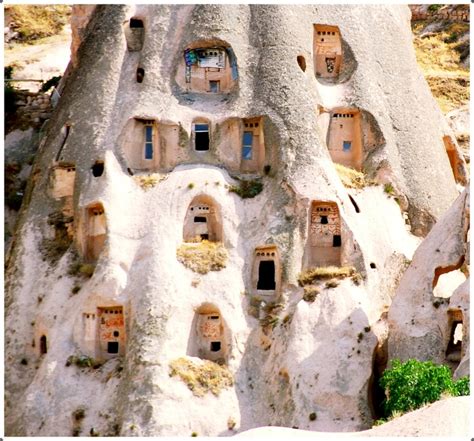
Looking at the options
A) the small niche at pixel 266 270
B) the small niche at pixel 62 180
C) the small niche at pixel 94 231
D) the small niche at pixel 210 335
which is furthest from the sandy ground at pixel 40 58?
the small niche at pixel 210 335

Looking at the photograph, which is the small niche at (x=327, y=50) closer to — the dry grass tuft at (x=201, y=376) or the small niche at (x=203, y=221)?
the small niche at (x=203, y=221)

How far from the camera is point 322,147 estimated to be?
163ft

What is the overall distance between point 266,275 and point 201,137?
621 centimetres

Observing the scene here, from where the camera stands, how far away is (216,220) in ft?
160

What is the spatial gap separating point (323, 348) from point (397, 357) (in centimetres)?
255

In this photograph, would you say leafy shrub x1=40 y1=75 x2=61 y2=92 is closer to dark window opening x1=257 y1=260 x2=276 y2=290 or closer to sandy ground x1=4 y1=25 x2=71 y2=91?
sandy ground x1=4 y1=25 x2=71 y2=91

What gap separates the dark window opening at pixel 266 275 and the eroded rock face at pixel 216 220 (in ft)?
0.19

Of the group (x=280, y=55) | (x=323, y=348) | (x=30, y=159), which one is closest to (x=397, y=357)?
(x=323, y=348)

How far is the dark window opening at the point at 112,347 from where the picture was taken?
153ft

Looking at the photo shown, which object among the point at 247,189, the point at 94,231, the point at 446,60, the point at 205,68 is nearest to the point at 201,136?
the point at 205,68

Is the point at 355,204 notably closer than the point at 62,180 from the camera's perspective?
Yes

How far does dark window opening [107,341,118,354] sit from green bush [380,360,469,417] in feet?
Answer: 31.8

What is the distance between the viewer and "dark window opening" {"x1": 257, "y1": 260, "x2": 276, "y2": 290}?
157 ft

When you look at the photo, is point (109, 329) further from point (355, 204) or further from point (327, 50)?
point (327, 50)
